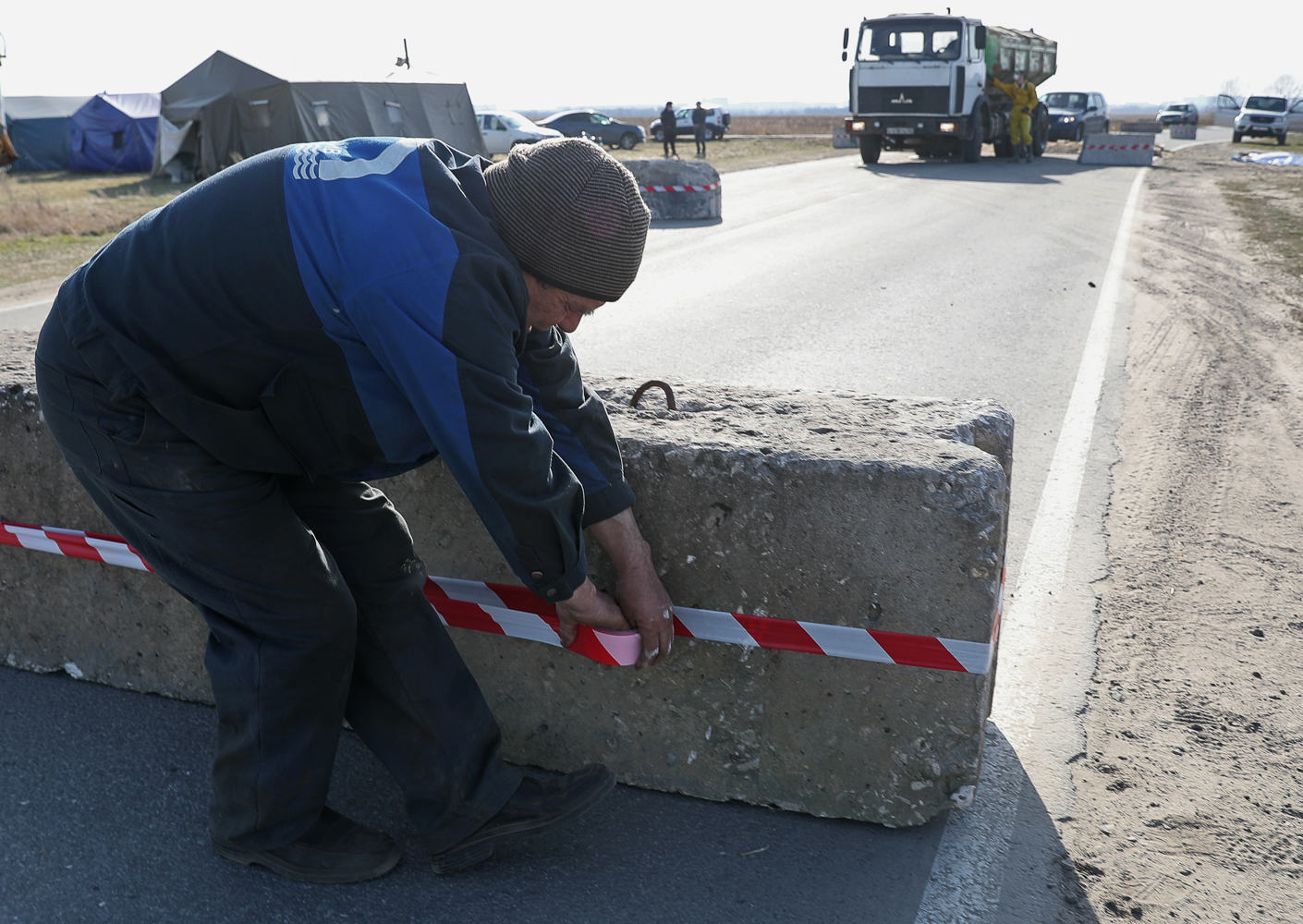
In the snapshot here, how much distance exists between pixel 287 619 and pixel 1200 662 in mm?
2691

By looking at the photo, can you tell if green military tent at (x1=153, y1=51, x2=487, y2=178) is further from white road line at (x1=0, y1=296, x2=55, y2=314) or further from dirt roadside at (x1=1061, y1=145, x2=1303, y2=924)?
dirt roadside at (x1=1061, y1=145, x2=1303, y2=924)

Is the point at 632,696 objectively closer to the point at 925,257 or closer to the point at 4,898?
the point at 4,898

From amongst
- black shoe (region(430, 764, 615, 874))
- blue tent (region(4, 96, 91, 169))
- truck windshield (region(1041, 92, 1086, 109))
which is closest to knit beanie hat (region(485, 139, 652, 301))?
black shoe (region(430, 764, 615, 874))

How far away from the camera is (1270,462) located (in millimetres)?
4832

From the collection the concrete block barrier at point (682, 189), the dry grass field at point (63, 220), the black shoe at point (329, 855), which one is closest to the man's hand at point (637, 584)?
the black shoe at point (329, 855)

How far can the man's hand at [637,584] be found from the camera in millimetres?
2293

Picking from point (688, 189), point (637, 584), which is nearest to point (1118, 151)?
point (688, 189)

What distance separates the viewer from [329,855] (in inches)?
90.0

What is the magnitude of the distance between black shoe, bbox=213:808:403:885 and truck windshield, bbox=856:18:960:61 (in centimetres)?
2508

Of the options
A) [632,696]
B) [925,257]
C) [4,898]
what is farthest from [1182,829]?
[925,257]

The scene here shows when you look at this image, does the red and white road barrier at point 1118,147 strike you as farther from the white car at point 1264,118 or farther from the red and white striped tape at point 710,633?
the red and white striped tape at point 710,633

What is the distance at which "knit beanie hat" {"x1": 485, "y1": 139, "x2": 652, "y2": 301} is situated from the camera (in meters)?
1.86

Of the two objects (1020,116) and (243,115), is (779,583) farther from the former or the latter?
(1020,116)

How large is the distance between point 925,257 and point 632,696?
9.79 meters
